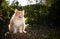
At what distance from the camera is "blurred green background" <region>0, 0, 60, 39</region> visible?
122 inches

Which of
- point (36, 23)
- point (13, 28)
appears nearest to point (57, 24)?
point (36, 23)

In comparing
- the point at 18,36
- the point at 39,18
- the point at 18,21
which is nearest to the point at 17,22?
the point at 18,21

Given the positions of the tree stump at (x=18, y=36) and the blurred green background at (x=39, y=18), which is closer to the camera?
the tree stump at (x=18, y=36)

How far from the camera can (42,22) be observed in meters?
3.37

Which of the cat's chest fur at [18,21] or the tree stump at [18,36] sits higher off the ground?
the cat's chest fur at [18,21]

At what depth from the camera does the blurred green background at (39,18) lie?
3.10m

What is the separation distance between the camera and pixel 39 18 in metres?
3.37

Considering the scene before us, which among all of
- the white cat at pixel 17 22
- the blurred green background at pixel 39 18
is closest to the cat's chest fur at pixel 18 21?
Answer: the white cat at pixel 17 22

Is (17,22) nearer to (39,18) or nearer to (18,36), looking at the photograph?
(18,36)

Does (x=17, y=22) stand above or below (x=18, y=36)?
above

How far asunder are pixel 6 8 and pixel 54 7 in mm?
771

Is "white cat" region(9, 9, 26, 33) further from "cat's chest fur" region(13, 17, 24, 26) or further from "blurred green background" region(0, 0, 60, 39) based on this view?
"blurred green background" region(0, 0, 60, 39)

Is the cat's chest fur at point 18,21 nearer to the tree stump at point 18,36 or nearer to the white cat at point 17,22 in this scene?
the white cat at point 17,22

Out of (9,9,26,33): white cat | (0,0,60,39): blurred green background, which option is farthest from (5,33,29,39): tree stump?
(0,0,60,39): blurred green background
